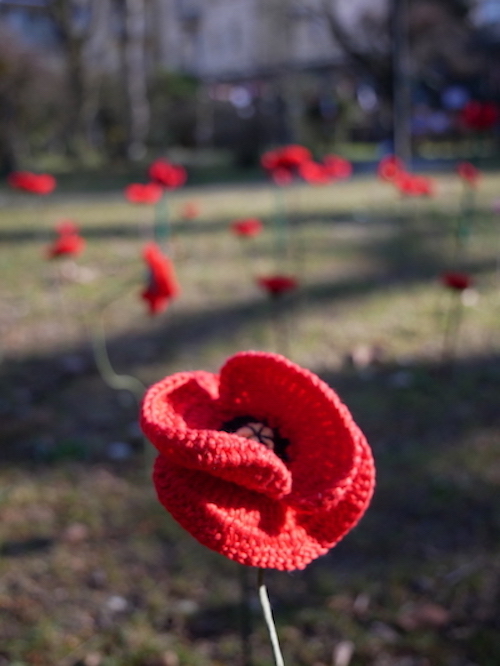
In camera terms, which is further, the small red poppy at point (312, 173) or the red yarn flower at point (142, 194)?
the small red poppy at point (312, 173)

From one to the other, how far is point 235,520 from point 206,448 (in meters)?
0.09

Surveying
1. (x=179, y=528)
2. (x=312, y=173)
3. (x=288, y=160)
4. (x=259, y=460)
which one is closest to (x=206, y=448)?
(x=259, y=460)

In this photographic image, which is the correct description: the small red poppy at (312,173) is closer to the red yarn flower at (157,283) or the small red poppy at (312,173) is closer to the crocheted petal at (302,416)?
the red yarn flower at (157,283)

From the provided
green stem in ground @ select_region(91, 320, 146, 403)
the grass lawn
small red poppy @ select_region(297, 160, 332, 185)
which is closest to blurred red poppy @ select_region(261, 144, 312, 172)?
small red poppy @ select_region(297, 160, 332, 185)

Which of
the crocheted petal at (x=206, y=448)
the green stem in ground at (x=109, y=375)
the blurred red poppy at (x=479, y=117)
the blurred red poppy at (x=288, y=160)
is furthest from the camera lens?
the blurred red poppy at (x=479, y=117)

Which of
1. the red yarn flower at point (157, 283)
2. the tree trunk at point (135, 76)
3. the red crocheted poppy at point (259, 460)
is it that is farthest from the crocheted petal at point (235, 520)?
the tree trunk at point (135, 76)

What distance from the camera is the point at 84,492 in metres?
2.12

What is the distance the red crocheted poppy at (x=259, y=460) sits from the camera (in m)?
0.61

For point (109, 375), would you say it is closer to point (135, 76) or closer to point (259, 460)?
point (259, 460)

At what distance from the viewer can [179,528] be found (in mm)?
1956

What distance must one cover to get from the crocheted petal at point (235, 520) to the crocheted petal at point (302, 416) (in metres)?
0.03

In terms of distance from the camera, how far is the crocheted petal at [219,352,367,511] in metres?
0.67

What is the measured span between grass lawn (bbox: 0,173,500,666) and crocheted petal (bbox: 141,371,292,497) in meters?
0.56

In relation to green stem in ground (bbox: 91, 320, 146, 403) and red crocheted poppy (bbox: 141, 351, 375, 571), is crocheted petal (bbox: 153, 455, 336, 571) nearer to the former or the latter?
red crocheted poppy (bbox: 141, 351, 375, 571)
